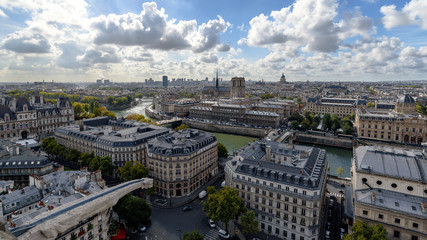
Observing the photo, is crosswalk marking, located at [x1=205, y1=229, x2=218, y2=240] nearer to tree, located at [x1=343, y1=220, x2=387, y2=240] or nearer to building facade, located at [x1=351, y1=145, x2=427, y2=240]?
tree, located at [x1=343, y1=220, x2=387, y2=240]

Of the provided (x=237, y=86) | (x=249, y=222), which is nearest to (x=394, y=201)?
(x=249, y=222)

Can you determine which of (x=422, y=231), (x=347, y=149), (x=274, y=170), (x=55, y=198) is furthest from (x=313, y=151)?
(x=347, y=149)

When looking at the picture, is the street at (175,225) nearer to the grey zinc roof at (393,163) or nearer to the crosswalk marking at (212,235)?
the crosswalk marking at (212,235)

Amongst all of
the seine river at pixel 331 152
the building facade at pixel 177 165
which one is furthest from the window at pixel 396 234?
the building facade at pixel 177 165

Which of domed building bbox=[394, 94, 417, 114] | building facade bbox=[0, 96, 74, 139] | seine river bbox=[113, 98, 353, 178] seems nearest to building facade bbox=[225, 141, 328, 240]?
seine river bbox=[113, 98, 353, 178]

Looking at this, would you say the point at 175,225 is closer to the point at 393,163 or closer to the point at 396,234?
the point at 396,234

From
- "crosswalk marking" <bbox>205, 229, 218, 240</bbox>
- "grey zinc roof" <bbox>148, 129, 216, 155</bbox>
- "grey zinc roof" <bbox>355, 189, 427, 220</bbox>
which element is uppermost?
"grey zinc roof" <bbox>148, 129, 216, 155</bbox>

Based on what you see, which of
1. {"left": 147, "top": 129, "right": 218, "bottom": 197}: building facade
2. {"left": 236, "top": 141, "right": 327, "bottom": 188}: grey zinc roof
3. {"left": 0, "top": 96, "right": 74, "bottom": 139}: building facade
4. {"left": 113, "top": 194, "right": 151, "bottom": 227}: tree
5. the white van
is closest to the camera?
{"left": 236, "top": 141, "right": 327, "bottom": 188}: grey zinc roof
